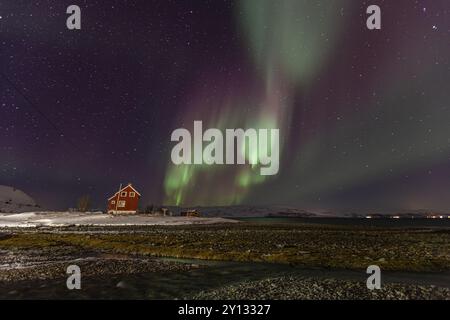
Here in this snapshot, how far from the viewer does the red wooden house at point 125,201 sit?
115 meters

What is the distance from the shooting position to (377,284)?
1653 cm

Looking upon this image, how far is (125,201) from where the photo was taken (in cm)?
11506

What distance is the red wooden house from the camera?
11456 cm

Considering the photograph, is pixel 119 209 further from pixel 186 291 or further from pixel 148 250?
pixel 186 291

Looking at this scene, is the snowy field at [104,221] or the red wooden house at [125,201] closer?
the snowy field at [104,221]

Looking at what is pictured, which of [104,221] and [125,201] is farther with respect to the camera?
[125,201]

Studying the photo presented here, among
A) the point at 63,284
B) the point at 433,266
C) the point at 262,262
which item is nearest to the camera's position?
the point at 63,284

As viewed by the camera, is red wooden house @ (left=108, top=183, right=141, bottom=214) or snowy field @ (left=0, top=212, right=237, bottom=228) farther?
red wooden house @ (left=108, top=183, right=141, bottom=214)

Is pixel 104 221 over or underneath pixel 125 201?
underneath

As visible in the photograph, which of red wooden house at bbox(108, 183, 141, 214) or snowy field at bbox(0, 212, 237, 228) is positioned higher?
red wooden house at bbox(108, 183, 141, 214)

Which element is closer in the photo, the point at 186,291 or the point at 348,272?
the point at 186,291
